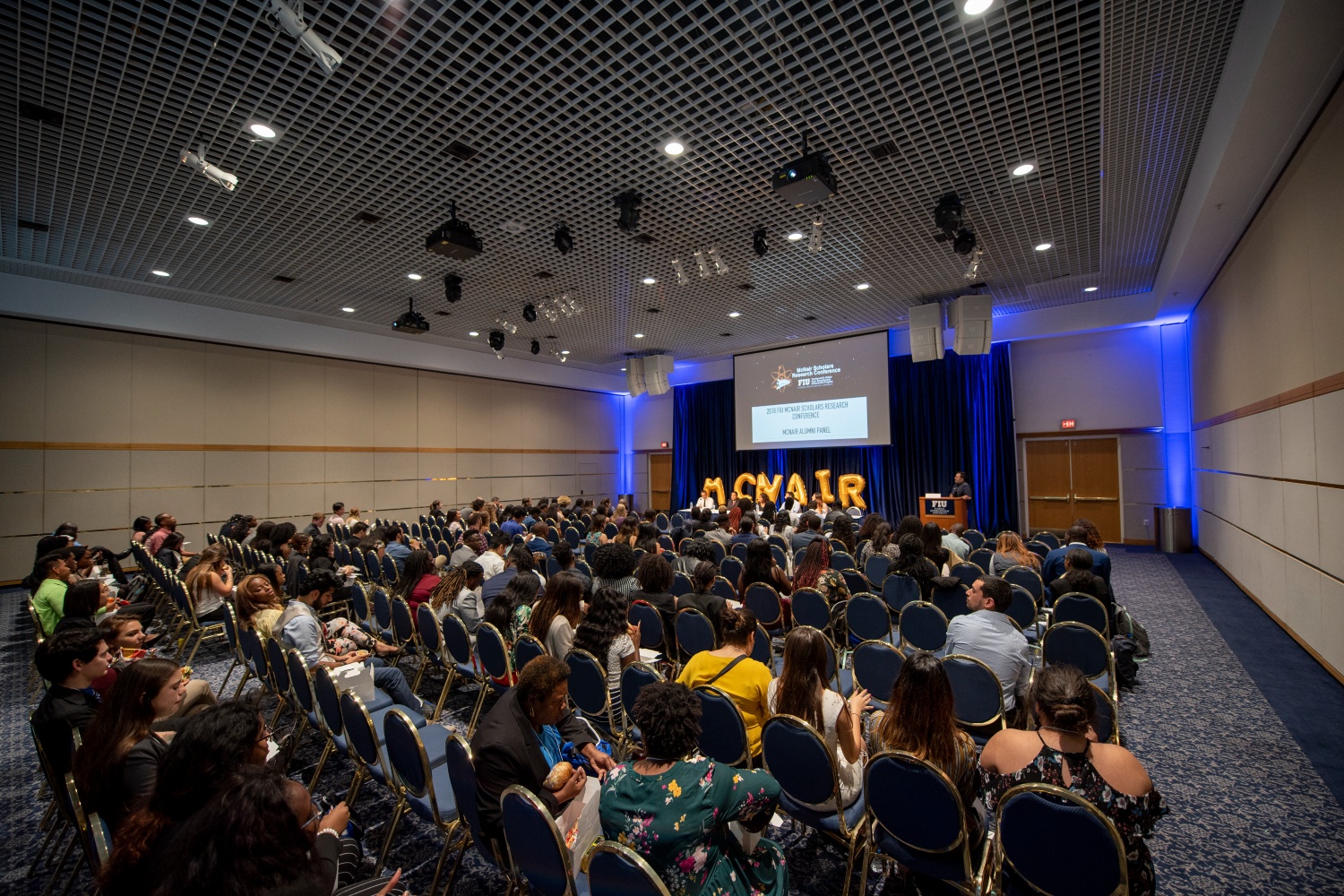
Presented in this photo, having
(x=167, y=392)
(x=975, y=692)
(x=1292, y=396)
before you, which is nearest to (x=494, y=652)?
(x=975, y=692)

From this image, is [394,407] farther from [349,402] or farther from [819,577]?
[819,577]

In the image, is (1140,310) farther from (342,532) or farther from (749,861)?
(342,532)

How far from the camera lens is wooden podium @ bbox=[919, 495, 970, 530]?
38.3 ft

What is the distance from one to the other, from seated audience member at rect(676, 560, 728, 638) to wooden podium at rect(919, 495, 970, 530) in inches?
335

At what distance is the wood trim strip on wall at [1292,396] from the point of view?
14.0ft

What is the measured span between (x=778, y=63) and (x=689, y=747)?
14.8 ft

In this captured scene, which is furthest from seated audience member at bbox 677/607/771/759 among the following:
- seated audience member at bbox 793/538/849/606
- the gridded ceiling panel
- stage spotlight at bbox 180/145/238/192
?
stage spotlight at bbox 180/145/238/192

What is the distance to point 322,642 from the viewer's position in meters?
3.92

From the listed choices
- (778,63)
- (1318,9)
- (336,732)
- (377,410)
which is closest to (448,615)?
(336,732)

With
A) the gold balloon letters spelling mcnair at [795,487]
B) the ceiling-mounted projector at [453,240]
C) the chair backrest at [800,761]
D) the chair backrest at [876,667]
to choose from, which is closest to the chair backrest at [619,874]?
the chair backrest at [800,761]

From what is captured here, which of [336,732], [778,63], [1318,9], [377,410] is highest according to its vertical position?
[778,63]

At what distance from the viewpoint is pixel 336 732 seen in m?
3.09

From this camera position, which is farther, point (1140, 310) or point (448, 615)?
point (1140, 310)

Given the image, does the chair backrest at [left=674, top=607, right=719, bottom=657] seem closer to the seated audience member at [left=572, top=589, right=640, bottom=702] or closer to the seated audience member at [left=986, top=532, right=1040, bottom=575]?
the seated audience member at [left=572, top=589, right=640, bottom=702]
